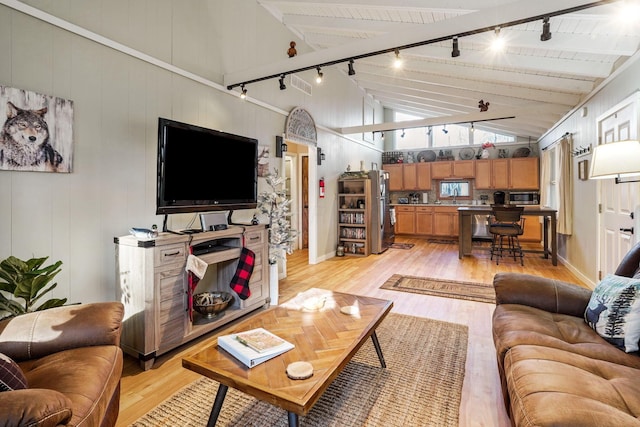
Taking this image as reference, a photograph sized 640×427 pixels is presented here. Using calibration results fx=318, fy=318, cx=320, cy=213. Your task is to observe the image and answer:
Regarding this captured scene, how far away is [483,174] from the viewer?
→ 26.8 feet

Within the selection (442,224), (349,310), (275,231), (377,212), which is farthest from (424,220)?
(349,310)

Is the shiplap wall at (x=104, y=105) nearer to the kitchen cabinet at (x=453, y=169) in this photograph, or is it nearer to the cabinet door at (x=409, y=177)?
the cabinet door at (x=409, y=177)

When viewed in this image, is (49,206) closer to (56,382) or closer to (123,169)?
(123,169)

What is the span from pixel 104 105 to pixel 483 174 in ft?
26.8

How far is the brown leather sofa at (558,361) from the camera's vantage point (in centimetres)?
104

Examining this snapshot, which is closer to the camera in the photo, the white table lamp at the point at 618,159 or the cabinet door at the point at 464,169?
the white table lamp at the point at 618,159

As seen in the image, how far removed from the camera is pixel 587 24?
9.34 feet

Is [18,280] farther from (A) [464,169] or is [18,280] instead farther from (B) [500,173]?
(B) [500,173]

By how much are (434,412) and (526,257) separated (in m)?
5.30

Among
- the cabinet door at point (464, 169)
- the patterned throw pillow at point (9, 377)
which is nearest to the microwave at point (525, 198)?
the cabinet door at point (464, 169)

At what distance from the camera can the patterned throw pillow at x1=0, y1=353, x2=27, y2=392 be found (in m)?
1.00

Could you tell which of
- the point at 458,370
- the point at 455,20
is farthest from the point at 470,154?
the point at 458,370

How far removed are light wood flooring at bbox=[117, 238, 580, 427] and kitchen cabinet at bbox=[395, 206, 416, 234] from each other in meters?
1.09

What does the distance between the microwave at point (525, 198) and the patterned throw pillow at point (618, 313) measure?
678 cm
